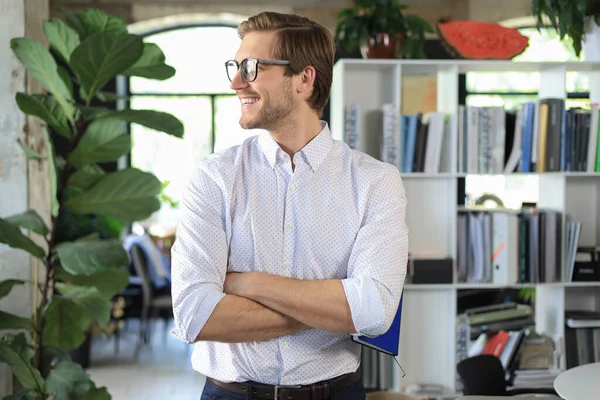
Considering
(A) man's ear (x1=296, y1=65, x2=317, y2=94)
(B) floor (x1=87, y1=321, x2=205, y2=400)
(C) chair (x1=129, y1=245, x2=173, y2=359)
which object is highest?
(A) man's ear (x1=296, y1=65, x2=317, y2=94)

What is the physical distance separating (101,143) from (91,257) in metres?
0.41

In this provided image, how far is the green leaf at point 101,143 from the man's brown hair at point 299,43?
1014mm

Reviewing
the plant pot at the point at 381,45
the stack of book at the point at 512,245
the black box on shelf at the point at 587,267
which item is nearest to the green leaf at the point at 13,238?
the plant pot at the point at 381,45

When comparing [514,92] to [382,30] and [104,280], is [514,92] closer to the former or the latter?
[382,30]

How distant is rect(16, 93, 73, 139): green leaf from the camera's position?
283 cm

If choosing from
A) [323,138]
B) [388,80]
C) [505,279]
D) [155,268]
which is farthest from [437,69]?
[155,268]

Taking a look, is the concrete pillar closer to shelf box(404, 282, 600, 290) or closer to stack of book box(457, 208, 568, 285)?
shelf box(404, 282, 600, 290)

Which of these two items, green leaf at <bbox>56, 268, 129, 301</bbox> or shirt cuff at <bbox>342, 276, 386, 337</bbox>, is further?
green leaf at <bbox>56, 268, 129, 301</bbox>

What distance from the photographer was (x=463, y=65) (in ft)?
13.9

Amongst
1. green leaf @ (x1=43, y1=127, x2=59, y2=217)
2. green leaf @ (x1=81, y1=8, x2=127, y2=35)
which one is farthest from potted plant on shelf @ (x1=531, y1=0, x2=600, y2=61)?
green leaf @ (x1=43, y1=127, x2=59, y2=217)

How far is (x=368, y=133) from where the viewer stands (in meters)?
4.33

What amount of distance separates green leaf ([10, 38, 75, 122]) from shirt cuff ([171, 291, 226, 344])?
136 centimetres

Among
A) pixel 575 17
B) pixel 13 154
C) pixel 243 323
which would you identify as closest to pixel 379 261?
pixel 243 323

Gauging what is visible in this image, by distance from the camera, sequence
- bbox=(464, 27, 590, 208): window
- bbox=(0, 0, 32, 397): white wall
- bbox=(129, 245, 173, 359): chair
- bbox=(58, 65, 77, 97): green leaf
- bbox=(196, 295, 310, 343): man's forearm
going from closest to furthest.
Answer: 1. bbox=(196, 295, 310, 343): man's forearm
2. bbox=(58, 65, 77, 97): green leaf
3. bbox=(0, 0, 32, 397): white wall
4. bbox=(129, 245, 173, 359): chair
5. bbox=(464, 27, 590, 208): window
